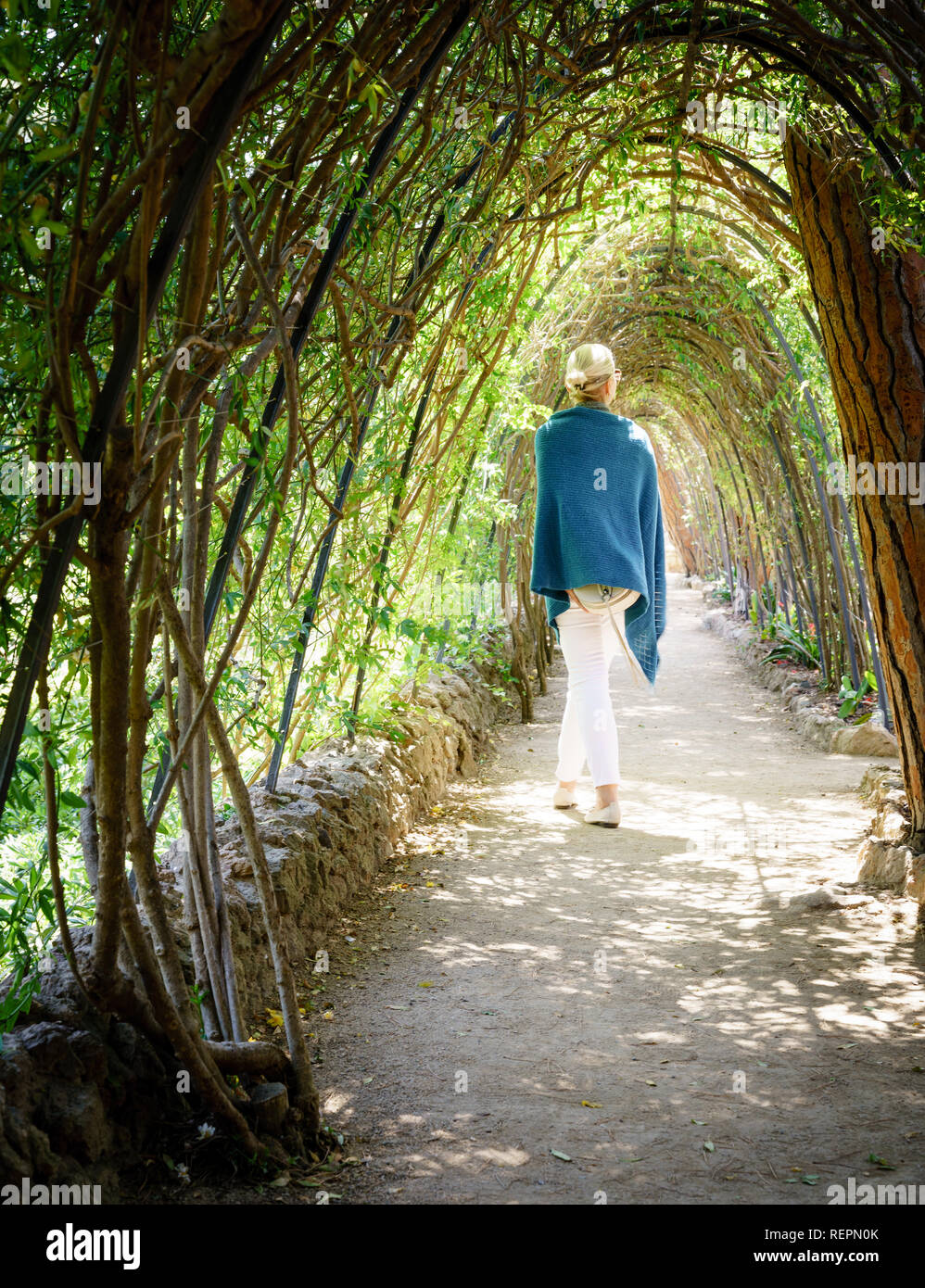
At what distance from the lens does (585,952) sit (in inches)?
109

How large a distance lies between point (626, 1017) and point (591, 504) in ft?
6.77

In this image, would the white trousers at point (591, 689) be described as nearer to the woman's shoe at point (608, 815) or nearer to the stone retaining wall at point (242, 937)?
the woman's shoe at point (608, 815)

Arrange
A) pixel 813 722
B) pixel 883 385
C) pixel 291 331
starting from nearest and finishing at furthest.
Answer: pixel 291 331
pixel 883 385
pixel 813 722

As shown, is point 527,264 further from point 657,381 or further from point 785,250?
point 657,381

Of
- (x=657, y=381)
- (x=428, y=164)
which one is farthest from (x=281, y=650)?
(x=657, y=381)

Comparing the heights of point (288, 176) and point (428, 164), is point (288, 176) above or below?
below

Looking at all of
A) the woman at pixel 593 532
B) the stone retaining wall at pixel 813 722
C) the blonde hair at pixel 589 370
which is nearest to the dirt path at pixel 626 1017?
the woman at pixel 593 532

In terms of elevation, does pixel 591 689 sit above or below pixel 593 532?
below

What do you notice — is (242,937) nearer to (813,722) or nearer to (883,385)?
(883,385)

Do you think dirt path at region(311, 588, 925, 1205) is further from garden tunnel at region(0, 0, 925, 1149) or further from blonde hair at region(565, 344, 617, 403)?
blonde hair at region(565, 344, 617, 403)

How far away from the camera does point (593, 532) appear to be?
3.86 metres

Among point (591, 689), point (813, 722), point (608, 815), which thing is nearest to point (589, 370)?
point (591, 689)

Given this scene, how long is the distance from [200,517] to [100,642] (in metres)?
0.33
